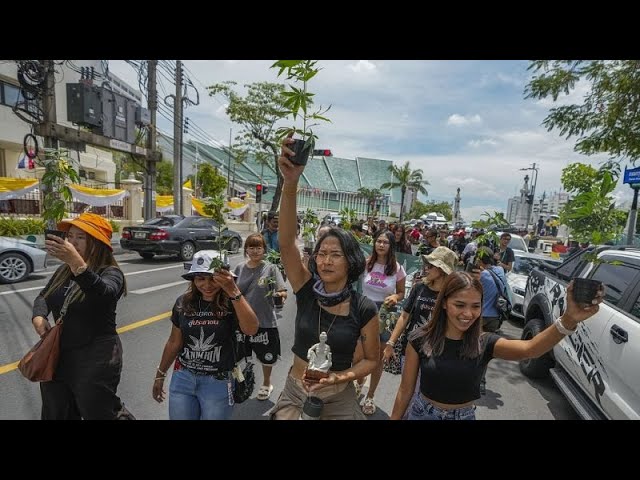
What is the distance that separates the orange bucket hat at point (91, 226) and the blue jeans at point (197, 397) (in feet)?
3.00

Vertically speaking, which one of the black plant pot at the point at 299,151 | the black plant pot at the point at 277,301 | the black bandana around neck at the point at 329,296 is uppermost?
the black plant pot at the point at 299,151

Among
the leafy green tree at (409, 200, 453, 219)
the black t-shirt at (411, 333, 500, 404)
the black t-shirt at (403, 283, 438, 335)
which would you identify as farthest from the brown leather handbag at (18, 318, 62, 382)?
the leafy green tree at (409, 200, 453, 219)

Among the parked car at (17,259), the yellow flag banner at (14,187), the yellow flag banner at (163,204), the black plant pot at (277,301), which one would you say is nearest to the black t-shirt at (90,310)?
the black plant pot at (277,301)

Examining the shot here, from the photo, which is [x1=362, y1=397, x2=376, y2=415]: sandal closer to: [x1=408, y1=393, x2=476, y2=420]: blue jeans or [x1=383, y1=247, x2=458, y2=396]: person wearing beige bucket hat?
[x1=383, y1=247, x2=458, y2=396]: person wearing beige bucket hat

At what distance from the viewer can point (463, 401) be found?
1.83 metres

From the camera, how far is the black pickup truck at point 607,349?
2311mm

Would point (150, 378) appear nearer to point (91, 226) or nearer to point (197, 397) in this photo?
point (197, 397)

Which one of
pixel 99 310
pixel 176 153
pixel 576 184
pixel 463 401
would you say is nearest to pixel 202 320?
pixel 99 310

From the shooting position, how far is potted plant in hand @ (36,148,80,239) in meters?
2.08

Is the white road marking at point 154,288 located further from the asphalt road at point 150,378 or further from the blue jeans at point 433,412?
the blue jeans at point 433,412

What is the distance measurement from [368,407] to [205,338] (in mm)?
1936
